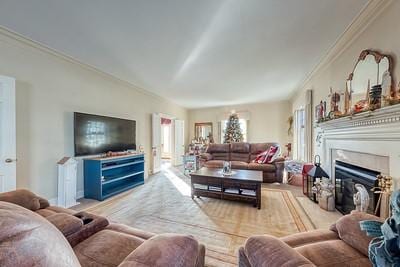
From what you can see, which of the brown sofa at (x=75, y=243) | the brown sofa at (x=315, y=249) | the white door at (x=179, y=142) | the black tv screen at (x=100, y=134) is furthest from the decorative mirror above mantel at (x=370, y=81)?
the white door at (x=179, y=142)

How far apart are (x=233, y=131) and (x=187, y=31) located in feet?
17.6

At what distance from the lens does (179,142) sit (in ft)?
24.9

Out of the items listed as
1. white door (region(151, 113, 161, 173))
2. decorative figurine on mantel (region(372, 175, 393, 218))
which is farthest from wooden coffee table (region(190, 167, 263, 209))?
white door (region(151, 113, 161, 173))

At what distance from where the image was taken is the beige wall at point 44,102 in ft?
8.45

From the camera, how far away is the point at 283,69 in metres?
3.78

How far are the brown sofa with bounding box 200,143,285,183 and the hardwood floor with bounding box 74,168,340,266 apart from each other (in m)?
0.59

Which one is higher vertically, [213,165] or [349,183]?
[349,183]

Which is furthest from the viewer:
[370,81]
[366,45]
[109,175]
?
[109,175]

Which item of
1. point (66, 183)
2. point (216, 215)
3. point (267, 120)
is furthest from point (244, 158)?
point (66, 183)

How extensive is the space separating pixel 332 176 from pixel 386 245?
2719mm

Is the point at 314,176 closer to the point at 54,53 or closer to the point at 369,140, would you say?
the point at 369,140

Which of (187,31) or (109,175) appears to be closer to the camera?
(187,31)

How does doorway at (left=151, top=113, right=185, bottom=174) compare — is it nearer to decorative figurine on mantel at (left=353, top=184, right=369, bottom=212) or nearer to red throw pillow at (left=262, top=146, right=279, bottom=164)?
red throw pillow at (left=262, top=146, right=279, bottom=164)

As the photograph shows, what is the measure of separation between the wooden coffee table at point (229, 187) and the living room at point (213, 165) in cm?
2
